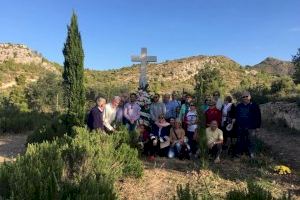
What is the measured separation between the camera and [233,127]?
33.2 feet

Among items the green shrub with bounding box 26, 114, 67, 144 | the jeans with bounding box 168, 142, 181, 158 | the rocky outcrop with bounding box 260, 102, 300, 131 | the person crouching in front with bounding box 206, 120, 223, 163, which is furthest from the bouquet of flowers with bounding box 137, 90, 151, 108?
the rocky outcrop with bounding box 260, 102, 300, 131

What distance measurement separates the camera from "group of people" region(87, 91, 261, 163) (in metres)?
9.61

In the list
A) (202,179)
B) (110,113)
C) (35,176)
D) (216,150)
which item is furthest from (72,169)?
(216,150)

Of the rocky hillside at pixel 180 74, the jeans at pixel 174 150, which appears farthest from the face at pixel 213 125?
the rocky hillside at pixel 180 74

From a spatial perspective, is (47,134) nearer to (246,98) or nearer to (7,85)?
(246,98)

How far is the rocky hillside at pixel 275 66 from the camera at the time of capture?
72.1 meters

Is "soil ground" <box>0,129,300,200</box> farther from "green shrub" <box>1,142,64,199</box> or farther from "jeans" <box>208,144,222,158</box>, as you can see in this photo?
"green shrub" <box>1,142,64,199</box>

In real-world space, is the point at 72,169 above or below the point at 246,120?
below

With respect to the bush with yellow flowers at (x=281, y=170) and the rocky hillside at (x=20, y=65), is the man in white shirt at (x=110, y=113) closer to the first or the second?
the bush with yellow flowers at (x=281, y=170)

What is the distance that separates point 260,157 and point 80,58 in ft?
21.9

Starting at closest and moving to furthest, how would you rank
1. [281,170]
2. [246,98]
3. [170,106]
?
[281,170] < [246,98] < [170,106]

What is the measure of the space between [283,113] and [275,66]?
6465 cm

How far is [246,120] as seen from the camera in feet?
32.0

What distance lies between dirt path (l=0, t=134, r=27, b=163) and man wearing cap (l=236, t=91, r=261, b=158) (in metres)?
5.50
